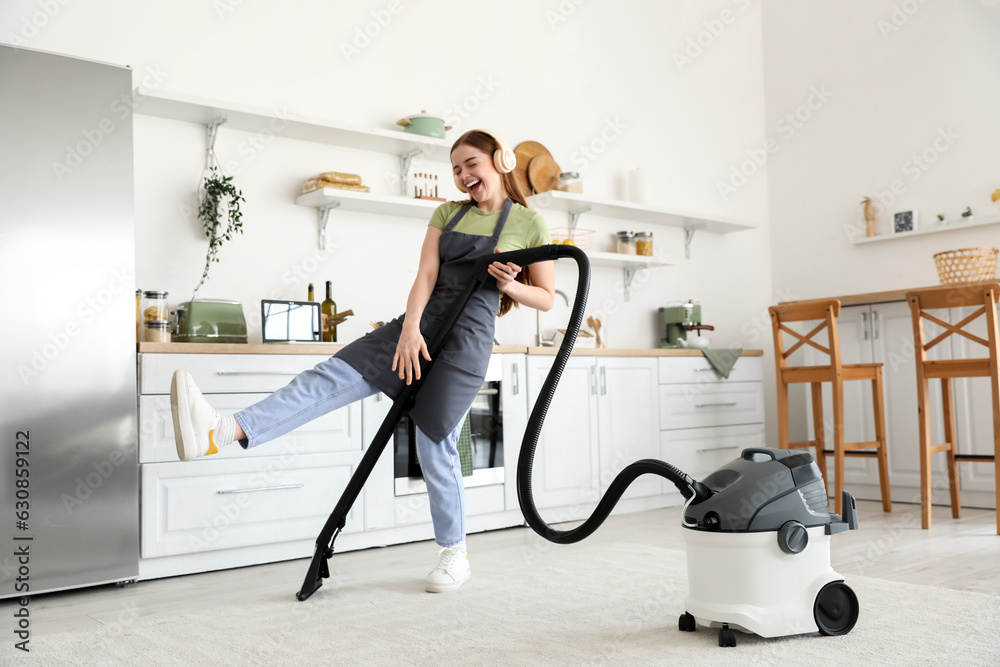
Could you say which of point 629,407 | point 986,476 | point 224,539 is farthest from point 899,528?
point 224,539

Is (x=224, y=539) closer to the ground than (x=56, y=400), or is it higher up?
closer to the ground

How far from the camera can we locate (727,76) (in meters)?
5.77

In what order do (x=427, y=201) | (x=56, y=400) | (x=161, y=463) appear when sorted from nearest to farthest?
(x=56, y=400)
(x=161, y=463)
(x=427, y=201)

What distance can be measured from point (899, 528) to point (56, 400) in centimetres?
326

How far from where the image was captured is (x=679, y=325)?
5.01 metres

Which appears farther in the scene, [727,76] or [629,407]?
[727,76]

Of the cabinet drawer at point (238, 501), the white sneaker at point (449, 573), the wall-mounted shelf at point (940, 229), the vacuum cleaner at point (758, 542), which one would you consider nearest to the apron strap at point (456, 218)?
the vacuum cleaner at point (758, 542)

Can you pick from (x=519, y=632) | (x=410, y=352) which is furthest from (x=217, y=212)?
(x=519, y=632)

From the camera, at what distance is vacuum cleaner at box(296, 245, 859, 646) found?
1773 millimetres

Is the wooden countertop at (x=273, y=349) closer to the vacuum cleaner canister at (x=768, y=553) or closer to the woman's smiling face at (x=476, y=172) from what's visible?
the woman's smiling face at (x=476, y=172)

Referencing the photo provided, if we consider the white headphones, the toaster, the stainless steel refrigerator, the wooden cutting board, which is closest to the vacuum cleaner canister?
the white headphones

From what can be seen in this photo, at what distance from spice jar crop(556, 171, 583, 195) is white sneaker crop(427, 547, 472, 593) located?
2.64 meters

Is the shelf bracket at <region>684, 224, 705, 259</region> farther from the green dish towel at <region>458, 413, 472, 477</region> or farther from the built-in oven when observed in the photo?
the green dish towel at <region>458, 413, 472, 477</region>

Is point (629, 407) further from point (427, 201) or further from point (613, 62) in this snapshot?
point (613, 62)
